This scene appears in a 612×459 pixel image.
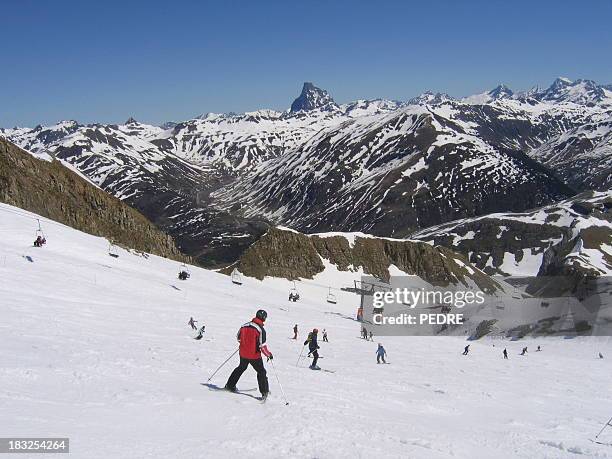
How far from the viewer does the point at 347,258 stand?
374 feet

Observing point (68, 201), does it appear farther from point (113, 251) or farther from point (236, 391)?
point (236, 391)

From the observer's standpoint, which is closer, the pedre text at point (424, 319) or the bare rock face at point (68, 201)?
the pedre text at point (424, 319)

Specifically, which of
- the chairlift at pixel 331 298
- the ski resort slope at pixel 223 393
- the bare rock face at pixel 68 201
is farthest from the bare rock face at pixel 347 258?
the ski resort slope at pixel 223 393

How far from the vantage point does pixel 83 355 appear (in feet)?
55.9

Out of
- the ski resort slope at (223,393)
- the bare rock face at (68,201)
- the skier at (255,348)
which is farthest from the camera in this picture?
the bare rock face at (68,201)

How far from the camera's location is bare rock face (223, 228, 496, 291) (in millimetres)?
102688

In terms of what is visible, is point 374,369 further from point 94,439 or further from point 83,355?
point 94,439

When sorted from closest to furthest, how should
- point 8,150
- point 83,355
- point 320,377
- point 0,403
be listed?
point 0,403
point 83,355
point 320,377
point 8,150

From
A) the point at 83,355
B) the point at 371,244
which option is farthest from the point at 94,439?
the point at 371,244

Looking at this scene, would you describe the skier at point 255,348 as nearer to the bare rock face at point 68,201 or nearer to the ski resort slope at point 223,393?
the ski resort slope at point 223,393

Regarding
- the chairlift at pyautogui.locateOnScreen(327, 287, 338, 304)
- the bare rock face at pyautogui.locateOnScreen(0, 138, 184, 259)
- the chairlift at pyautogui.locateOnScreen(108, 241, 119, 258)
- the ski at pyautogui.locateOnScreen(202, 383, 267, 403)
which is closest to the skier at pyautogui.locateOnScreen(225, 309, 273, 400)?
the ski at pyautogui.locateOnScreen(202, 383, 267, 403)

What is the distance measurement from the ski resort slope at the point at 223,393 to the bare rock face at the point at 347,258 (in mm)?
64427

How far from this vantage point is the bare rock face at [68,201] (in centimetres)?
8431

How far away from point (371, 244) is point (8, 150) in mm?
71530
